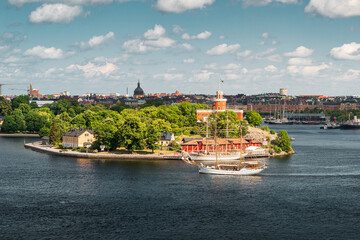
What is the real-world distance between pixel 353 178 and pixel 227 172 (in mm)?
17460

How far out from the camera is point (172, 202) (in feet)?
172

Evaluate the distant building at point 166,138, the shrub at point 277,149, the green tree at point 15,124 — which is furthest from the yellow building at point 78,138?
Answer: the green tree at point 15,124

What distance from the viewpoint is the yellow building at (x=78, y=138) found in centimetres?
9812

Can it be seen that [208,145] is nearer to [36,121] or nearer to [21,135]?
[21,135]

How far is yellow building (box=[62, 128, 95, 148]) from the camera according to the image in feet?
322

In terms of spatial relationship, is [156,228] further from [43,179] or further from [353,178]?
[353,178]

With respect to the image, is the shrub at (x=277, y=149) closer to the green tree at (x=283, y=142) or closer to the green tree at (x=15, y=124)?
the green tree at (x=283, y=142)

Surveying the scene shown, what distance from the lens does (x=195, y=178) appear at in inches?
2616

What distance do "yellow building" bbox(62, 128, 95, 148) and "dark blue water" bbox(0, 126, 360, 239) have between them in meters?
19.5

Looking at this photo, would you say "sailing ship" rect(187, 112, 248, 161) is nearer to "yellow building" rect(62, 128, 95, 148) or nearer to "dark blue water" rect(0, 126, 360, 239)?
"dark blue water" rect(0, 126, 360, 239)

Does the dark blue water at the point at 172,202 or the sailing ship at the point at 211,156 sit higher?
the sailing ship at the point at 211,156

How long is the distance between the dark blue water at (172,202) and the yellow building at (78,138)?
768 inches

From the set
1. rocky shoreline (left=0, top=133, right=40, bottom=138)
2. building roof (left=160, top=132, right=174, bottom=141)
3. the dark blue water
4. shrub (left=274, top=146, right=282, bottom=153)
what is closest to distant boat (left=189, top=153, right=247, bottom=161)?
the dark blue water

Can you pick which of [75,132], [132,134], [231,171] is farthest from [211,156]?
[75,132]
